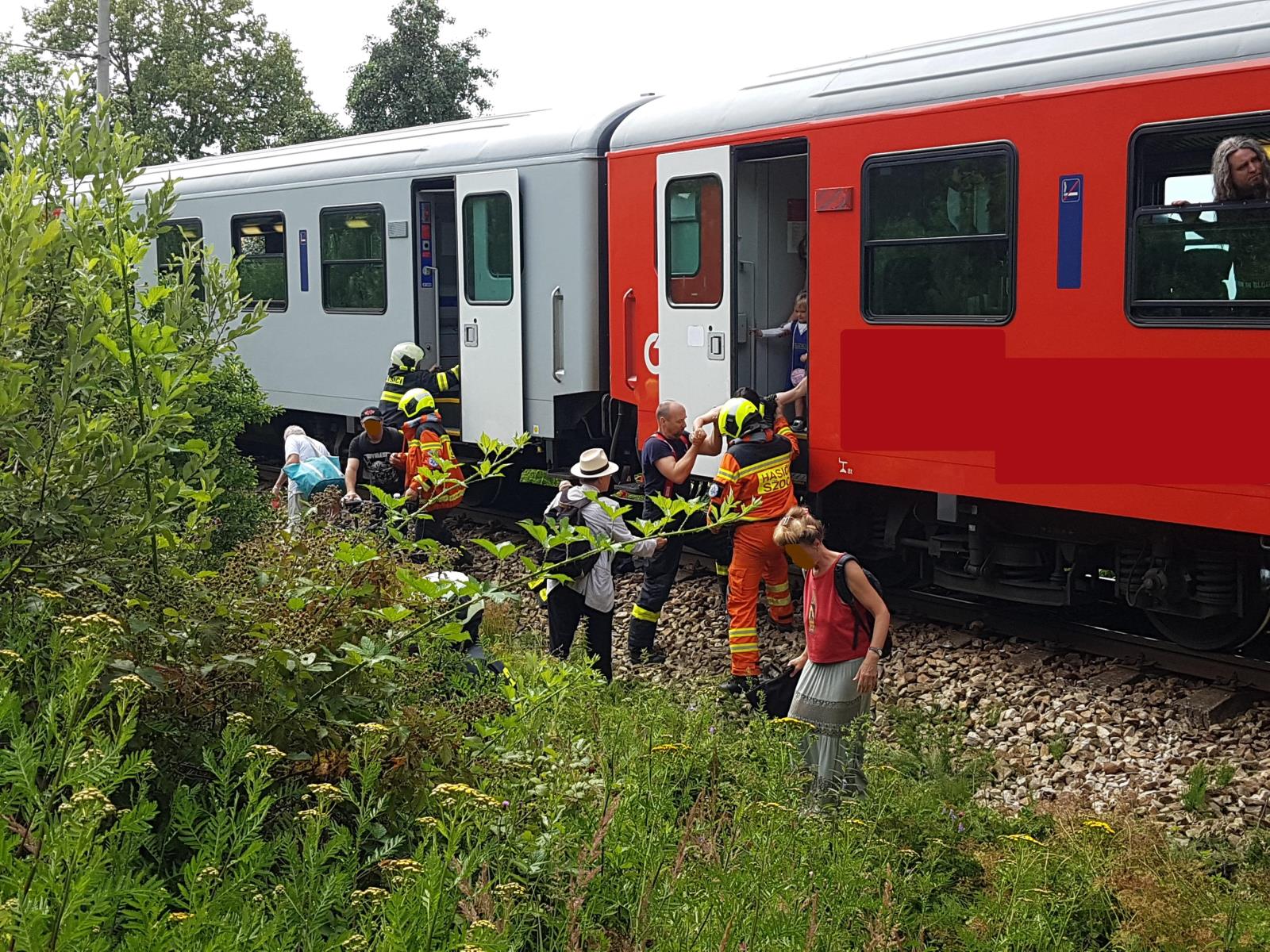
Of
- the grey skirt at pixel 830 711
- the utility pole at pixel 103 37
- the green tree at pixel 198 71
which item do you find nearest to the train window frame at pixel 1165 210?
the grey skirt at pixel 830 711

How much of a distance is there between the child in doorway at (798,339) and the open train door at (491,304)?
2.58m

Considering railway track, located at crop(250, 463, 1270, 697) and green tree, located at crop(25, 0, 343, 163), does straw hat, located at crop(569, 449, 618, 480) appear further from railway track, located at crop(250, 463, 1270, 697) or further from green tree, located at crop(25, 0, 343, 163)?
green tree, located at crop(25, 0, 343, 163)

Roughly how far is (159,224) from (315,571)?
122 cm

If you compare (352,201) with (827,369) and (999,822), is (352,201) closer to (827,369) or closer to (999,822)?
(827,369)

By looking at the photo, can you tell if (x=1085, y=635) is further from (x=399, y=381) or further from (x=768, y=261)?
(x=399, y=381)

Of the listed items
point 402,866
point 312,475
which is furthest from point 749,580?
point 402,866

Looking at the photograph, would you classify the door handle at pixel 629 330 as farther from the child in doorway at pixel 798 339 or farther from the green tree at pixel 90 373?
the green tree at pixel 90 373

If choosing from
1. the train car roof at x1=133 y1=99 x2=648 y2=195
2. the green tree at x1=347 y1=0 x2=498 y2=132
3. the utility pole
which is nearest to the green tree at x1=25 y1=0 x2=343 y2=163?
the green tree at x1=347 y1=0 x2=498 y2=132

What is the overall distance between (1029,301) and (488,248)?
18.5ft

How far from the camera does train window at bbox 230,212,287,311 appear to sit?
14.5 metres

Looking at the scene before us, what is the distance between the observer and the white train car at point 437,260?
1131 cm

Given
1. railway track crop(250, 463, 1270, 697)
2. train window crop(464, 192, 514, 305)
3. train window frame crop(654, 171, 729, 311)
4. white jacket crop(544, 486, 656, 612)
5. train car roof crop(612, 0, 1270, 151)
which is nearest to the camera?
train car roof crop(612, 0, 1270, 151)

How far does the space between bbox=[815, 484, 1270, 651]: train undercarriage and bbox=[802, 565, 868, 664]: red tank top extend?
239 cm

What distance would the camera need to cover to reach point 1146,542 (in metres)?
7.84
